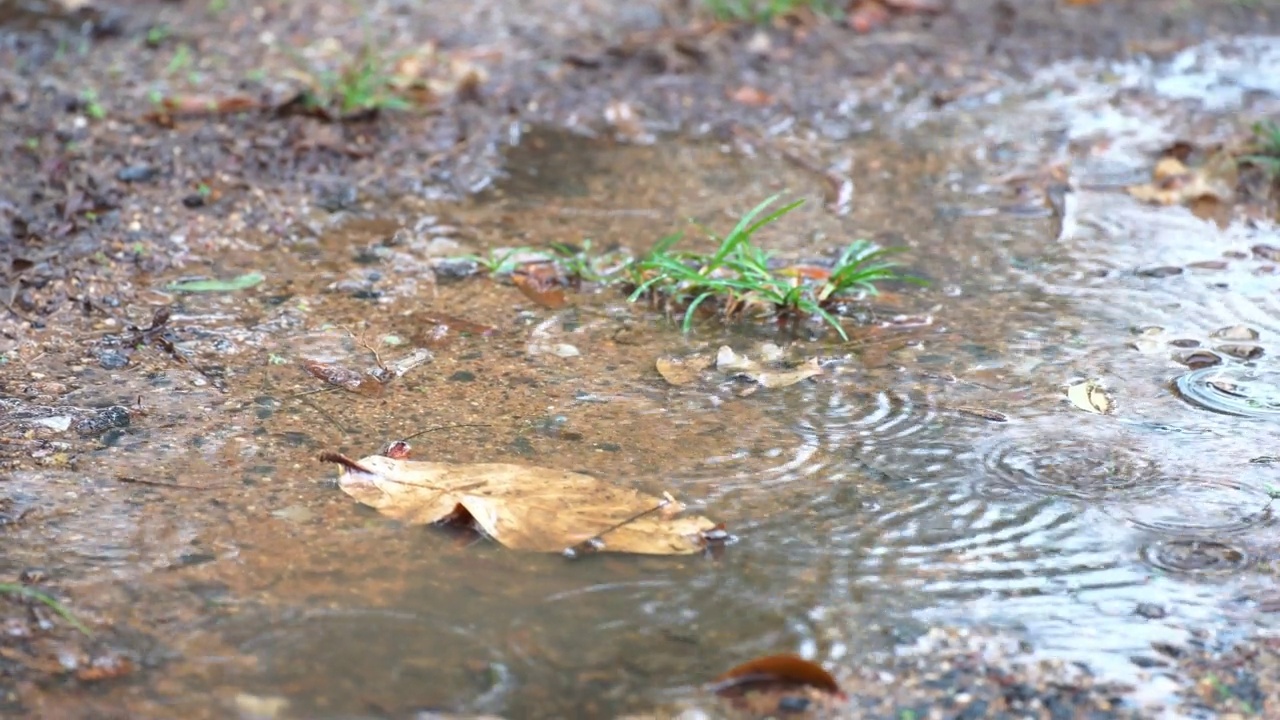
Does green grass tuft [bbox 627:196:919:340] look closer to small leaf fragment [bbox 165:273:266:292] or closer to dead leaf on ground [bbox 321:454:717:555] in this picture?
Answer: dead leaf on ground [bbox 321:454:717:555]

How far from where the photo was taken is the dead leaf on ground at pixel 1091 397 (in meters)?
2.29

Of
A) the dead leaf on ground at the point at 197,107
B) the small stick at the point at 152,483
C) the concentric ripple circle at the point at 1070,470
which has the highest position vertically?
the dead leaf on ground at the point at 197,107

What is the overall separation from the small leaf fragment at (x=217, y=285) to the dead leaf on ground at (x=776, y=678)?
1605mm

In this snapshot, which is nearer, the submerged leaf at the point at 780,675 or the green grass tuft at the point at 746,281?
the submerged leaf at the point at 780,675

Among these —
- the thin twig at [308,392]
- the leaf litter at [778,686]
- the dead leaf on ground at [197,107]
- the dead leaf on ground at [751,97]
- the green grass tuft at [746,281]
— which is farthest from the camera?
the dead leaf on ground at [751,97]

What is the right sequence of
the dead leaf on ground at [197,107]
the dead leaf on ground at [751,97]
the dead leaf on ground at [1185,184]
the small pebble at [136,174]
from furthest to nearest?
the dead leaf on ground at [751,97] → the dead leaf on ground at [197,107] → the dead leaf on ground at [1185,184] → the small pebble at [136,174]

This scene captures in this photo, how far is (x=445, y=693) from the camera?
158 centimetres

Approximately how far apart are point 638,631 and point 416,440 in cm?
64

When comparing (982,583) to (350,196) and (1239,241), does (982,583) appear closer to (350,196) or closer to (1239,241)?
(1239,241)

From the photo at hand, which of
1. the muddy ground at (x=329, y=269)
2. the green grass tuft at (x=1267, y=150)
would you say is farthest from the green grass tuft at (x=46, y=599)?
the green grass tuft at (x=1267, y=150)

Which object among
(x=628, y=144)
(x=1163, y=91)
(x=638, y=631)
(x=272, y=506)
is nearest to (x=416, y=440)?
(x=272, y=506)

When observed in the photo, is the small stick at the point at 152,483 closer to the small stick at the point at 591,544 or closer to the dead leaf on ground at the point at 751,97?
the small stick at the point at 591,544

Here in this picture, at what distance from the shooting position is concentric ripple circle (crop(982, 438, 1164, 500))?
6.66 feet

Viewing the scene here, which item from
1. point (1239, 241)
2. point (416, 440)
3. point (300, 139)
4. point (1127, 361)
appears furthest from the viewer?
point (300, 139)
